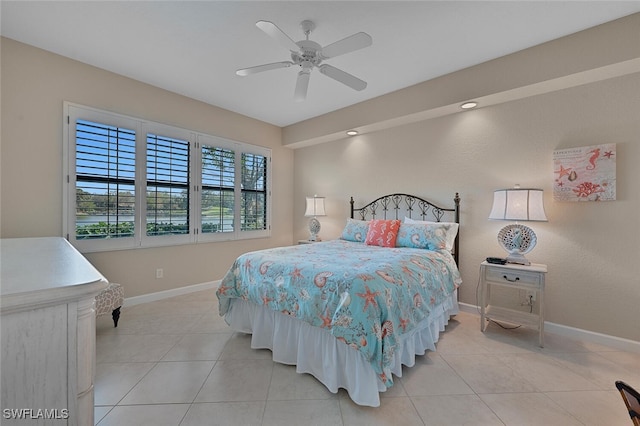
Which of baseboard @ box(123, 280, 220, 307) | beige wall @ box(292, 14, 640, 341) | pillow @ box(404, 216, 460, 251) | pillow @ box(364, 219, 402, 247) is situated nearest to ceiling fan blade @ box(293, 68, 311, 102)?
beige wall @ box(292, 14, 640, 341)

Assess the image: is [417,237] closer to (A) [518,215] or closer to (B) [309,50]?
(A) [518,215]

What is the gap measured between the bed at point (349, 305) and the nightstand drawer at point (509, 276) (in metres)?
0.34

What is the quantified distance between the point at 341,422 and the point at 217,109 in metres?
4.28

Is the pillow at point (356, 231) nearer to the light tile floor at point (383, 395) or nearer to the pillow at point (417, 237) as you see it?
Result: the pillow at point (417, 237)

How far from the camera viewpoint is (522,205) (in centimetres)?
263

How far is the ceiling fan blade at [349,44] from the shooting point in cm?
191

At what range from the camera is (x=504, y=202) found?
2.73m

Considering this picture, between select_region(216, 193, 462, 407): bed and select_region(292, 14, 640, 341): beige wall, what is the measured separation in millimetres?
697

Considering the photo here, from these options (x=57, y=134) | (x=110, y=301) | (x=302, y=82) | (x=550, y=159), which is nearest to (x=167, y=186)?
(x=57, y=134)

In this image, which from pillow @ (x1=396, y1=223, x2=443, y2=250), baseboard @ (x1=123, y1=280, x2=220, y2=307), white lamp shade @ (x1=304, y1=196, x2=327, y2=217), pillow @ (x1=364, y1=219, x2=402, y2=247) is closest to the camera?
pillow @ (x1=396, y1=223, x2=443, y2=250)

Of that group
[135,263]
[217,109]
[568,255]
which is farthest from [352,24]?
[135,263]

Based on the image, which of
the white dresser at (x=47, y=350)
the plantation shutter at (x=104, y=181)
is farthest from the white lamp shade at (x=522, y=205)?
the plantation shutter at (x=104, y=181)

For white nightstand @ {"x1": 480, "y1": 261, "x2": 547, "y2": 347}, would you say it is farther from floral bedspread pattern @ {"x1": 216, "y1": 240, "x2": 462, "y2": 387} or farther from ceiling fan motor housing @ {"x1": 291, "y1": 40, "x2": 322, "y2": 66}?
ceiling fan motor housing @ {"x1": 291, "y1": 40, "x2": 322, "y2": 66}

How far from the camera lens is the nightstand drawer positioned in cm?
251
